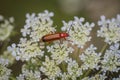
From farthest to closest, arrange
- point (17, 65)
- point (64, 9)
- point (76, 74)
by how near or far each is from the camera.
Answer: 1. point (64, 9)
2. point (17, 65)
3. point (76, 74)

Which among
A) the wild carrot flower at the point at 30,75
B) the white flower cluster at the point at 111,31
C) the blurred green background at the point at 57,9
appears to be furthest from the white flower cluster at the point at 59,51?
the blurred green background at the point at 57,9

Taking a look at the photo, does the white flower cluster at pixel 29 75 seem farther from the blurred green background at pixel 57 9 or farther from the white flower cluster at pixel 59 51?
the blurred green background at pixel 57 9

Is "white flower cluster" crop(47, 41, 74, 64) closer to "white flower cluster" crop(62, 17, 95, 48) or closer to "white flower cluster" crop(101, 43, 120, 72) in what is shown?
"white flower cluster" crop(62, 17, 95, 48)

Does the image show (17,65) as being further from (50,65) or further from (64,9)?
(50,65)

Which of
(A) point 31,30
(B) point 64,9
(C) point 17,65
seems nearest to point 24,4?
(B) point 64,9

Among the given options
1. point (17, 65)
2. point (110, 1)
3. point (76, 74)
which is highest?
point (110, 1)

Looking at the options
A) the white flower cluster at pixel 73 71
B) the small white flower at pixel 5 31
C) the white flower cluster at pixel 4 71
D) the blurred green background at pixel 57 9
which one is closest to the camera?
the white flower cluster at pixel 73 71
